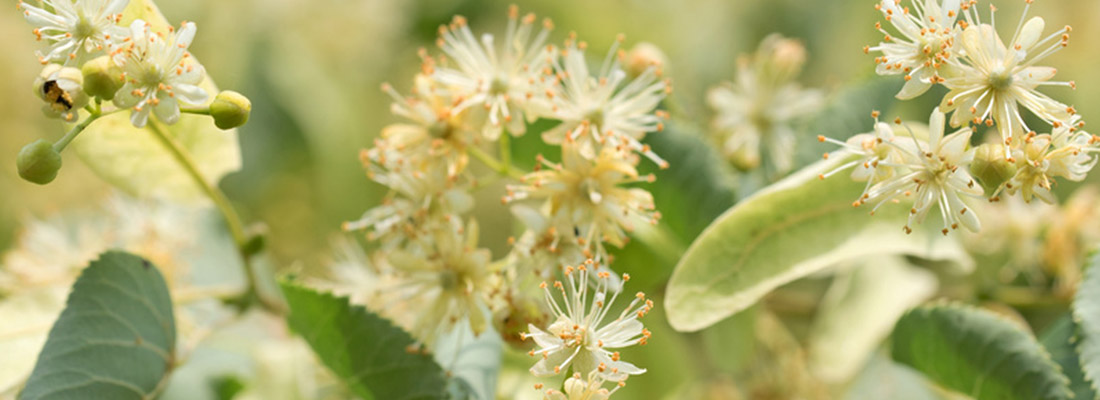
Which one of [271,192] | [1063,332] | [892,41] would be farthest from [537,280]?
[271,192]

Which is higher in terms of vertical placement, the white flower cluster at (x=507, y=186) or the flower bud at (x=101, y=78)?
the white flower cluster at (x=507, y=186)

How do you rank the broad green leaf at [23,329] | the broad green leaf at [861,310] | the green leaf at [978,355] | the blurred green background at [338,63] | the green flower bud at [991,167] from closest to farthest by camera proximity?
the green flower bud at [991,167] < the green leaf at [978,355] < the broad green leaf at [23,329] < the broad green leaf at [861,310] < the blurred green background at [338,63]

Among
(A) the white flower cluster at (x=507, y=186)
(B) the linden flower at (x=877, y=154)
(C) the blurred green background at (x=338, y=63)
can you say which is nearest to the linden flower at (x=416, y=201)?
(A) the white flower cluster at (x=507, y=186)

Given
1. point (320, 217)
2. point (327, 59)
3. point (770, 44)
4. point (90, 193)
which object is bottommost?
point (90, 193)

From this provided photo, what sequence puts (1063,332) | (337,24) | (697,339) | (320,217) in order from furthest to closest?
1. (337,24)
2. (320,217)
3. (697,339)
4. (1063,332)

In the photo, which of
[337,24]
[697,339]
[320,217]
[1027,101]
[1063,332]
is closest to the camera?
[1027,101]

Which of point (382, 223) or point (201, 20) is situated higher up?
point (201, 20)

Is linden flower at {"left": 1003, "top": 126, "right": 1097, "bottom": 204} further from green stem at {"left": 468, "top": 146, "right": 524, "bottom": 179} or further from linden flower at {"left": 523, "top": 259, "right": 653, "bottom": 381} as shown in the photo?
green stem at {"left": 468, "top": 146, "right": 524, "bottom": 179}

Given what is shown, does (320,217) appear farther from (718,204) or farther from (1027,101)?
(1027,101)

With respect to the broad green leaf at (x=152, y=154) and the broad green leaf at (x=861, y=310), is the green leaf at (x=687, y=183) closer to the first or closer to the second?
the broad green leaf at (x=861, y=310)
